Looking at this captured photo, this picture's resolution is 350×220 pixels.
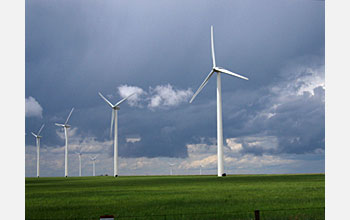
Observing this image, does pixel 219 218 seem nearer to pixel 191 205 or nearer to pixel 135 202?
pixel 191 205

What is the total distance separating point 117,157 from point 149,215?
263ft
